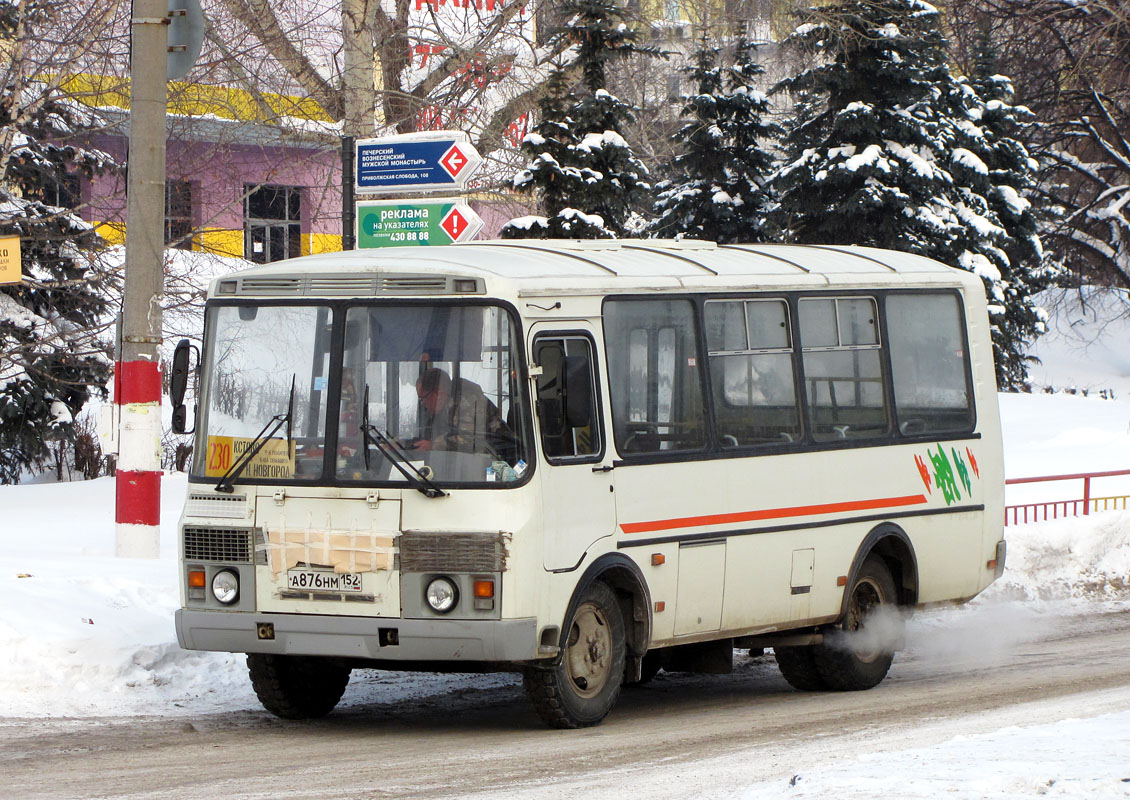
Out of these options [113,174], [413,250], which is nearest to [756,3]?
[113,174]

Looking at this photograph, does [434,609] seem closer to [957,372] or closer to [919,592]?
[919,592]

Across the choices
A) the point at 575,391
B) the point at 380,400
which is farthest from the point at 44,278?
the point at 575,391

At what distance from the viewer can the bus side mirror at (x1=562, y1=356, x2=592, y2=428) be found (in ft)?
28.1

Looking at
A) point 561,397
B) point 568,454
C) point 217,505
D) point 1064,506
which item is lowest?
point 1064,506

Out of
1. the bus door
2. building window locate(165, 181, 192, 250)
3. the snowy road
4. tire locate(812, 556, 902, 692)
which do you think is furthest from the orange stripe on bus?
building window locate(165, 181, 192, 250)

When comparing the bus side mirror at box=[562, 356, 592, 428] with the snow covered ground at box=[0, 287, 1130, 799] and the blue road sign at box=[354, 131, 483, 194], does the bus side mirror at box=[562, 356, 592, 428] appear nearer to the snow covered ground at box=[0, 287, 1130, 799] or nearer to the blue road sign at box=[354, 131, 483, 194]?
the snow covered ground at box=[0, 287, 1130, 799]

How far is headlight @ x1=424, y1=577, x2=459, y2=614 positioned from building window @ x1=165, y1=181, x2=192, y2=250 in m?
13.6

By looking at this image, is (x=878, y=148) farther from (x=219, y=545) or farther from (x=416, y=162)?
(x=219, y=545)

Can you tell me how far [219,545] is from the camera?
873 centimetres

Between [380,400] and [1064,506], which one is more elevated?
[380,400]

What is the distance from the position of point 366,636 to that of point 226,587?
2.77 feet

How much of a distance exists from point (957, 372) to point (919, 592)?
5.18ft

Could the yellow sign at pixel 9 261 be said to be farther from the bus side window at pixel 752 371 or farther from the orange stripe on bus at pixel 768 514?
the orange stripe on bus at pixel 768 514

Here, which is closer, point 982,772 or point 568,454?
point 982,772
